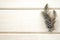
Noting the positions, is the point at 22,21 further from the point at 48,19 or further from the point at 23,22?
the point at 48,19

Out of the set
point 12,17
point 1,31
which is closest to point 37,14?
point 12,17

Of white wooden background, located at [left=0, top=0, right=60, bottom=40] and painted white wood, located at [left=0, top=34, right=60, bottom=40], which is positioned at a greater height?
white wooden background, located at [left=0, top=0, right=60, bottom=40]

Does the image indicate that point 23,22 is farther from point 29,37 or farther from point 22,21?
point 29,37

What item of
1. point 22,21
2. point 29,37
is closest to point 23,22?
point 22,21

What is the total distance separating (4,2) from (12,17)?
114mm

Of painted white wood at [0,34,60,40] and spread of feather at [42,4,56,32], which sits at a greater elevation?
spread of feather at [42,4,56,32]

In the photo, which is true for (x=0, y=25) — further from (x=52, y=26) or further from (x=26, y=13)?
(x=52, y=26)

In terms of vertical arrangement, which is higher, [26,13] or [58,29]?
[26,13]

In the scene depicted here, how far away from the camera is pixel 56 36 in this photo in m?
0.86

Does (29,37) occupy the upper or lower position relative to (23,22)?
lower

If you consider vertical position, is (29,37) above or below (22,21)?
below

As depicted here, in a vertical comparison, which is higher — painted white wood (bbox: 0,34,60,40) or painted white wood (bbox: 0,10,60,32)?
painted white wood (bbox: 0,10,60,32)

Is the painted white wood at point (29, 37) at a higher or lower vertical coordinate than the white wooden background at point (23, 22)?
lower

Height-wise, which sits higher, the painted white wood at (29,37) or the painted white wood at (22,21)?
the painted white wood at (22,21)
